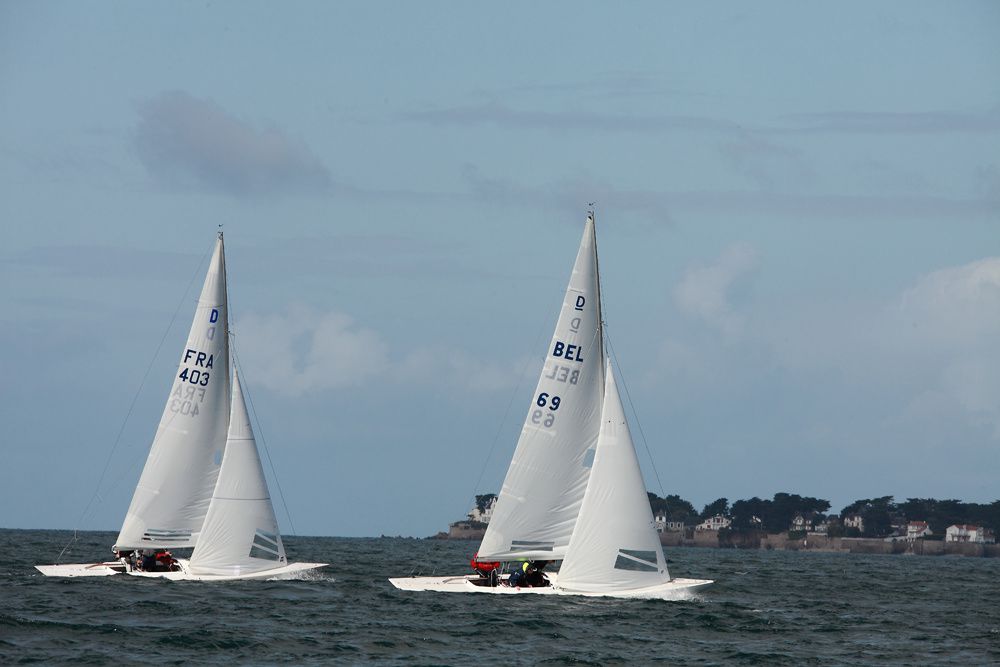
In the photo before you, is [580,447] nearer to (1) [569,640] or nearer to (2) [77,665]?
(1) [569,640]

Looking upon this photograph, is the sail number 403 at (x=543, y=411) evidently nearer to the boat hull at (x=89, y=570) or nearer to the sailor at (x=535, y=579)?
the sailor at (x=535, y=579)

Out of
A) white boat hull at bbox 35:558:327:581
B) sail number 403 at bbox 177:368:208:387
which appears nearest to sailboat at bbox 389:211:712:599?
white boat hull at bbox 35:558:327:581

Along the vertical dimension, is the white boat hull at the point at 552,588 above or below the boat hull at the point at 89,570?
above

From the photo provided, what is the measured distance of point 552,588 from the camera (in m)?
43.4

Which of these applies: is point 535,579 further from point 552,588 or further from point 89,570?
point 89,570

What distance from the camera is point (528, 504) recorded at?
146ft

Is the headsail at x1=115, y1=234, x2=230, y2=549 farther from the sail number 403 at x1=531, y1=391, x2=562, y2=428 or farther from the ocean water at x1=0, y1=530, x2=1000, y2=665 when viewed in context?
the sail number 403 at x1=531, y1=391, x2=562, y2=428

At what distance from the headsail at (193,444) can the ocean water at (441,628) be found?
2.17 m

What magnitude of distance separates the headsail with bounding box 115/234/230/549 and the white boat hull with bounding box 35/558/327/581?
926 millimetres

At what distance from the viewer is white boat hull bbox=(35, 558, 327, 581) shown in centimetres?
4747

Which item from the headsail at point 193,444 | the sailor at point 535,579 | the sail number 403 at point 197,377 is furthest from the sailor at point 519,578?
the sail number 403 at point 197,377

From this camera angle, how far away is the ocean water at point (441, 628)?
111ft

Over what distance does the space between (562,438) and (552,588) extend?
177 inches

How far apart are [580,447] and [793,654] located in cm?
1119
